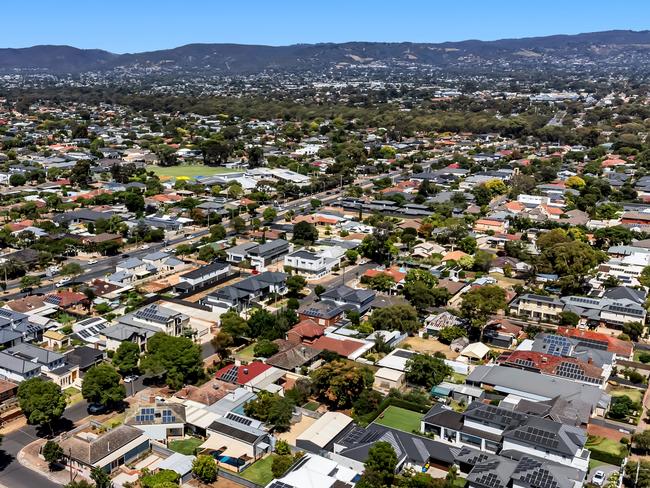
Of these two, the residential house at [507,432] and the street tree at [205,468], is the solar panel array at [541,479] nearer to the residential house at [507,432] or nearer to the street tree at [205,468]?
the residential house at [507,432]

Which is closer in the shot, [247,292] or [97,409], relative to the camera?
[97,409]

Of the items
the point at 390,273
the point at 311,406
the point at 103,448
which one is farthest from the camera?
the point at 390,273

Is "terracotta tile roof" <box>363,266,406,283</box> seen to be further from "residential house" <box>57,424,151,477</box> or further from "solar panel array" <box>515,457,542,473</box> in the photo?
"residential house" <box>57,424,151,477</box>

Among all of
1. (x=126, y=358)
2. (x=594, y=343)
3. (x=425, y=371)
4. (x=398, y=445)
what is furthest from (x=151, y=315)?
(x=594, y=343)

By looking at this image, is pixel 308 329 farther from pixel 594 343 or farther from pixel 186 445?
pixel 594 343

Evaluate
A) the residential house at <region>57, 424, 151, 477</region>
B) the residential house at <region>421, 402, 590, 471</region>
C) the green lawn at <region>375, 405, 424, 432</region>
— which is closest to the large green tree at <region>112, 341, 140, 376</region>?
the residential house at <region>57, 424, 151, 477</region>

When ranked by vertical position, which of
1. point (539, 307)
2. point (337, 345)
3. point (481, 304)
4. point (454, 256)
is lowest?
point (337, 345)

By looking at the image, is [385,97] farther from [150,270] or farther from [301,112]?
[150,270]

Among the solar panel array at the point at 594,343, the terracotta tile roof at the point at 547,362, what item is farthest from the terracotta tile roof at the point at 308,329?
the solar panel array at the point at 594,343
